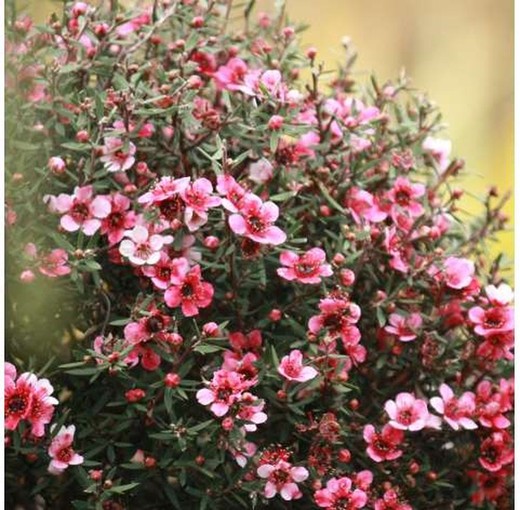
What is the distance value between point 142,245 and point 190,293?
104 millimetres

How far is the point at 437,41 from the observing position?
5.16m

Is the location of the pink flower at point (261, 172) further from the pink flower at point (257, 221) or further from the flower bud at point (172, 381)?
the flower bud at point (172, 381)

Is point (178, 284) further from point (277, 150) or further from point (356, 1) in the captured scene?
point (356, 1)

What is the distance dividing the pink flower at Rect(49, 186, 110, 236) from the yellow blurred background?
360cm

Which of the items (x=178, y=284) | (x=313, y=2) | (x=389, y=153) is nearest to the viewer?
(x=178, y=284)

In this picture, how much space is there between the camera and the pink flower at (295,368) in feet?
4.83

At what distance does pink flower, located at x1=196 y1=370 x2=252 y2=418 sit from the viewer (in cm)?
142

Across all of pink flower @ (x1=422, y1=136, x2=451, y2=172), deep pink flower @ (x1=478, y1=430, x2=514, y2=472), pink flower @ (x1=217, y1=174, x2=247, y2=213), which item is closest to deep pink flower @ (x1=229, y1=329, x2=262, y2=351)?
pink flower @ (x1=217, y1=174, x2=247, y2=213)

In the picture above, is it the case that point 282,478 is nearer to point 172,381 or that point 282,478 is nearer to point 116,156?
point 172,381

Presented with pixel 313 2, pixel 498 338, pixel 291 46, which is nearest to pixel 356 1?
pixel 313 2

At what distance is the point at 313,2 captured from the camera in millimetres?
5059

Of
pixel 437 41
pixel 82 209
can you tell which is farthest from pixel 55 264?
pixel 437 41

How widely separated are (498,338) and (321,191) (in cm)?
39

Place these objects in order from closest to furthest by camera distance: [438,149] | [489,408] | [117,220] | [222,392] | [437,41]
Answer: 1. [222,392]
2. [117,220]
3. [489,408]
4. [438,149]
5. [437,41]
